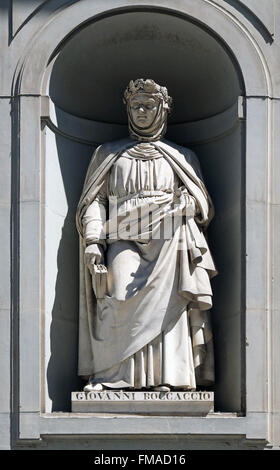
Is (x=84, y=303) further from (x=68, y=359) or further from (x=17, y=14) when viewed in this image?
(x=17, y=14)

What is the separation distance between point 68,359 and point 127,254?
1168mm

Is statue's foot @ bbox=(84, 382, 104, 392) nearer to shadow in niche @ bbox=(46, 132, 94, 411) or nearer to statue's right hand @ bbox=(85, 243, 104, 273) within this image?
shadow in niche @ bbox=(46, 132, 94, 411)

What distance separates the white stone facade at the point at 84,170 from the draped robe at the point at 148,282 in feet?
0.93

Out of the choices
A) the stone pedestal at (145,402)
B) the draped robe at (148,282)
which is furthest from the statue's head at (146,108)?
the stone pedestal at (145,402)

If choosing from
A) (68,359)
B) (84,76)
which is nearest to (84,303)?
(68,359)

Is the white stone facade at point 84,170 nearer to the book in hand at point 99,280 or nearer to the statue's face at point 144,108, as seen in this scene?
the book in hand at point 99,280

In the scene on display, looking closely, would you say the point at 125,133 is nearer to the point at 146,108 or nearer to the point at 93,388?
the point at 146,108

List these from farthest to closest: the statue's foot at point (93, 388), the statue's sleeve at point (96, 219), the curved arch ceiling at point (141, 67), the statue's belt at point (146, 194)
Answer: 1. the curved arch ceiling at point (141, 67)
2. the statue's belt at point (146, 194)
3. the statue's sleeve at point (96, 219)
4. the statue's foot at point (93, 388)

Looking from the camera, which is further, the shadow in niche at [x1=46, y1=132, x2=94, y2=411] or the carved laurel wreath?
the carved laurel wreath

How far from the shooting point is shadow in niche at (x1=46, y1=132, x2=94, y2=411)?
84.5ft

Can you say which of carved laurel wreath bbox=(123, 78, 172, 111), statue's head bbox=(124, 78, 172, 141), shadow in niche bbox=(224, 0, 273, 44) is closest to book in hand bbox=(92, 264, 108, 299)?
statue's head bbox=(124, 78, 172, 141)

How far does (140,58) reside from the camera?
26.9 meters

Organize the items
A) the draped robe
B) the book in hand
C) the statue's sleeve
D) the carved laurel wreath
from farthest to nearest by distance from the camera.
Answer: the carved laurel wreath < the statue's sleeve < the book in hand < the draped robe

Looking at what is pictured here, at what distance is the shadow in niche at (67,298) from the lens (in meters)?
25.8
